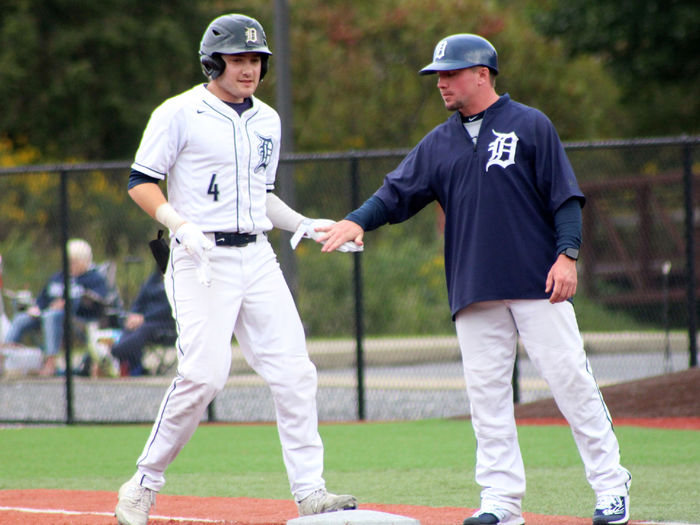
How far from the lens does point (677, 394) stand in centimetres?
943

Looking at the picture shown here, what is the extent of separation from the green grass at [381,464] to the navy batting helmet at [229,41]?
255 cm

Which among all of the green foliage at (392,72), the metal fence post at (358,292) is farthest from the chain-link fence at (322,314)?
the green foliage at (392,72)

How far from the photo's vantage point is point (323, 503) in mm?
5203

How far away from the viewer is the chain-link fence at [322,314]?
1090 cm

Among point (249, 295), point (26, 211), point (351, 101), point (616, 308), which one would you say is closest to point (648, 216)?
point (616, 308)

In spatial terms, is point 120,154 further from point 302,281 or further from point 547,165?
point 547,165

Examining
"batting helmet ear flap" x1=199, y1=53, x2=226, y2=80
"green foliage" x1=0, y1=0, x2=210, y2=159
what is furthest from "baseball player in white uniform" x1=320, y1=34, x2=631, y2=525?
"green foliage" x1=0, y1=0, x2=210, y2=159

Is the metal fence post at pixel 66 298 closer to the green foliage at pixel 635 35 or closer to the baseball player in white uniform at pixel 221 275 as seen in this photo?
the baseball player in white uniform at pixel 221 275

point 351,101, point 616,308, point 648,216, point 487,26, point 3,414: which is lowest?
point 3,414

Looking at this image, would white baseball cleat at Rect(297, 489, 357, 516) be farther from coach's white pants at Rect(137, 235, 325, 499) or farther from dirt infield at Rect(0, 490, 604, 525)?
dirt infield at Rect(0, 490, 604, 525)

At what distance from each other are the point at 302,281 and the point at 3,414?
313cm

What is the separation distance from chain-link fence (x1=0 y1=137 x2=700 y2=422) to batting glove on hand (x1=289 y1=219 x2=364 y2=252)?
487 cm

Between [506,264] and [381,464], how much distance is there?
9.62 feet

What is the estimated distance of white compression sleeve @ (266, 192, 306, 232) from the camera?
5.65 m
